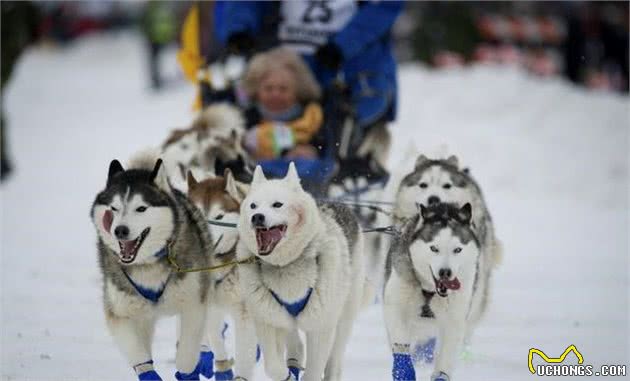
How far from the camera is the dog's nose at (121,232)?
4.19 meters

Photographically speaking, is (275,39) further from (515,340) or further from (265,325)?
(265,325)

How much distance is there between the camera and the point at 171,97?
20375 mm

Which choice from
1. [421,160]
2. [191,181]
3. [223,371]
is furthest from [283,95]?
[223,371]

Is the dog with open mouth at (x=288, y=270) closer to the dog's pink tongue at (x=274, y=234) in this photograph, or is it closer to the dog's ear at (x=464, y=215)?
the dog's pink tongue at (x=274, y=234)

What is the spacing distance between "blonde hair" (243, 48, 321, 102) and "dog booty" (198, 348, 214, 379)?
2180mm

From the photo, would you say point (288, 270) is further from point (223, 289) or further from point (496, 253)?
point (496, 253)

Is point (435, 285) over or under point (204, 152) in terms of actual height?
under

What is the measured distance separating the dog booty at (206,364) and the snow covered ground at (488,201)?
15 centimetres

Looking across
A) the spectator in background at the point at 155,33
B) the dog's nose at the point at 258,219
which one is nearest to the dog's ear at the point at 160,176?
the dog's nose at the point at 258,219

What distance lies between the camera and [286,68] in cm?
679

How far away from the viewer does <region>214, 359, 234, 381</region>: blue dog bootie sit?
16.3 feet

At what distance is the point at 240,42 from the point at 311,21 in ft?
1.68

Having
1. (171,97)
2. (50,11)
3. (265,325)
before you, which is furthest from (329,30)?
(50,11)

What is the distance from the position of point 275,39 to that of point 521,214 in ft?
13.4
